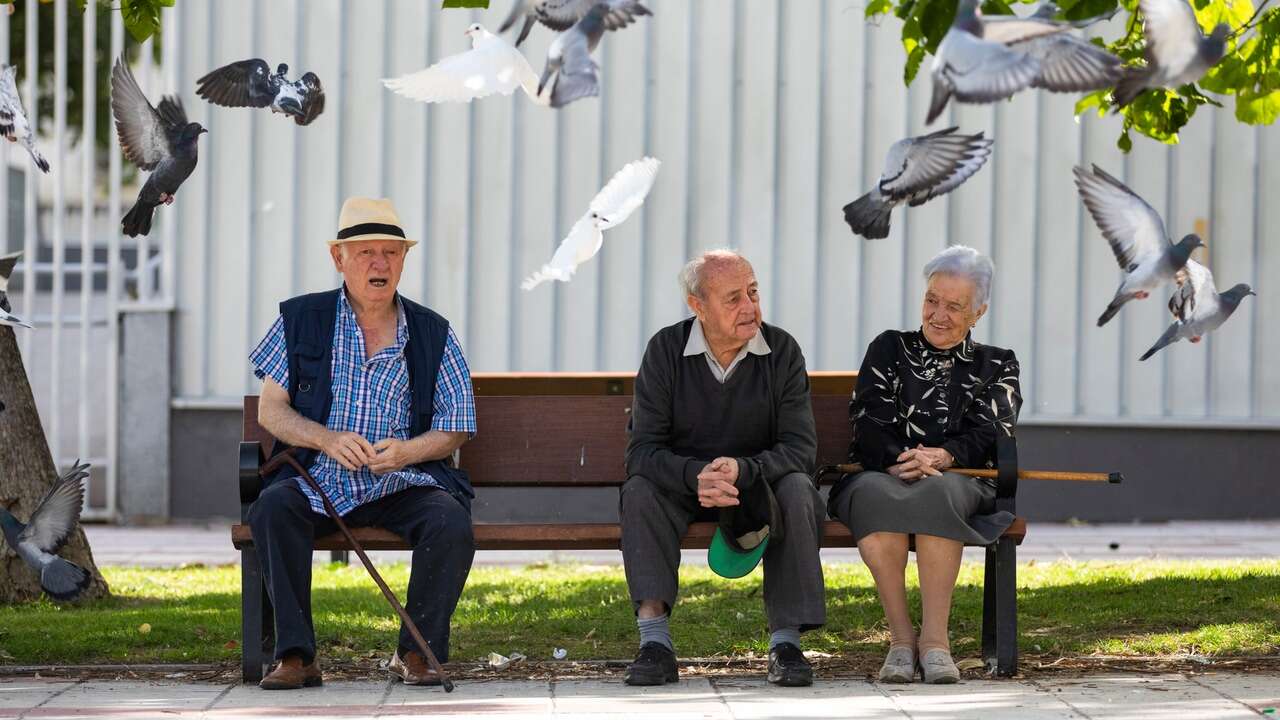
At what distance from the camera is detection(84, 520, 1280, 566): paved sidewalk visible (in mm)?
7887

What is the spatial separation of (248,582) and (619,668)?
1.04 metres

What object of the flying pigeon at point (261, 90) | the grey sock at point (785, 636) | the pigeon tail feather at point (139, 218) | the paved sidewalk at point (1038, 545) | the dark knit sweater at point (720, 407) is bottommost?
the paved sidewalk at point (1038, 545)

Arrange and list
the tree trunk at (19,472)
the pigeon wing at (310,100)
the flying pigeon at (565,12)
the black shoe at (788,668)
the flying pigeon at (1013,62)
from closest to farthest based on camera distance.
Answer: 1. the flying pigeon at (1013,62)
2. the flying pigeon at (565,12)
3. the pigeon wing at (310,100)
4. the black shoe at (788,668)
5. the tree trunk at (19,472)

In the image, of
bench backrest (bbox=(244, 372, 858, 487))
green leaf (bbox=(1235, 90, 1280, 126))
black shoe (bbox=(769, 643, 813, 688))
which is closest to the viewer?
black shoe (bbox=(769, 643, 813, 688))

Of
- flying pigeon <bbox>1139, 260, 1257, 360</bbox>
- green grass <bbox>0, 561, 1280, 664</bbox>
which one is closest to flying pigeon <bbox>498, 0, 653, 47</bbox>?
flying pigeon <bbox>1139, 260, 1257, 360</bbox>

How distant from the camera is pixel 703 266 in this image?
4793 mm

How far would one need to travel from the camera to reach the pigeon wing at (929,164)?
4.31 metres

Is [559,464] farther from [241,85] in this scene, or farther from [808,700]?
[241,85]

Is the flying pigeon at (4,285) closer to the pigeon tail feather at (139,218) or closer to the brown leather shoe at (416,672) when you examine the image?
the pigeon tail feather at (139,218)

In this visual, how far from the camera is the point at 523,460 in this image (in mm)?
5230

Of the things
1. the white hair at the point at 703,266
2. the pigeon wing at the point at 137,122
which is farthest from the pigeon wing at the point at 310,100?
the white hair at the point at 703,266

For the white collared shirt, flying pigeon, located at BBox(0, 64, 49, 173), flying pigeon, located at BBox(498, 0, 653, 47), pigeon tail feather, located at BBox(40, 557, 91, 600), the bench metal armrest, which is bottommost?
pigeon tail feather, located at BBox(40, 557, 91, 600)

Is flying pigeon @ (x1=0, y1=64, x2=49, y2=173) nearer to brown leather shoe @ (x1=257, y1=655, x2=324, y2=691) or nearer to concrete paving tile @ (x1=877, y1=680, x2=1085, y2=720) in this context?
brown leather shoe @ (x1=257, y1=655, x2=324, y2=691)

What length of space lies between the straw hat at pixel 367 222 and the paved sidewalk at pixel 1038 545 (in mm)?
3120
